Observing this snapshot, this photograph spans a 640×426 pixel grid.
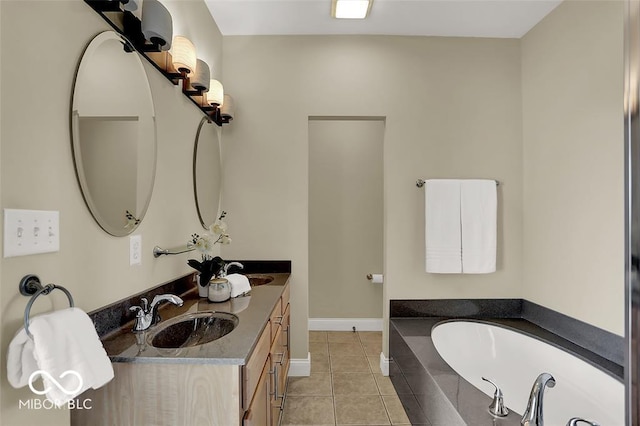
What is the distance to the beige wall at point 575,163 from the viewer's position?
73.2 inches

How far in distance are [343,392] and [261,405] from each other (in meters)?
1.23

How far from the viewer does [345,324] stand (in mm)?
3791

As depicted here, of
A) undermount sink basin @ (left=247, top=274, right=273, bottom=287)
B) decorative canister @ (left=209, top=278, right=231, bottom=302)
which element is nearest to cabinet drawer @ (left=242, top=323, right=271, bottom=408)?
decorative canister @ (left=209, top=278, right=231, bottom=302)

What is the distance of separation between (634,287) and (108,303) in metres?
1.47

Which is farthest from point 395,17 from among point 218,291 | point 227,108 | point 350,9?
point 218,291

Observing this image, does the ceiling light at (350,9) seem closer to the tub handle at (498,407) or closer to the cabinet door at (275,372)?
the cabinet door at (275,372)

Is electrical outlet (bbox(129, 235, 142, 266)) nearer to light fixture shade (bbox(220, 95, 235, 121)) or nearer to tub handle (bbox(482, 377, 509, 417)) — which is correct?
light fixture shade (bbox(220, 95, 235, 121))

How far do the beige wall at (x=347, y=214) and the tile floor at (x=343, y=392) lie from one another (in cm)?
57

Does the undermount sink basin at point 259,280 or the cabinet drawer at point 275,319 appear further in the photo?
the undermount sink basin at point 259,280

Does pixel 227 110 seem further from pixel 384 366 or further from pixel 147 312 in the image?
→ pixel 384 366

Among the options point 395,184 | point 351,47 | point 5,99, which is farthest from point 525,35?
point 5,99

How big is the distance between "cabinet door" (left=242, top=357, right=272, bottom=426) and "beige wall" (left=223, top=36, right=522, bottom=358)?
1138mm

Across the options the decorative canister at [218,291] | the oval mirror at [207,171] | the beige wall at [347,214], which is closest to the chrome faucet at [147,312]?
the decorative canister at [218,291]

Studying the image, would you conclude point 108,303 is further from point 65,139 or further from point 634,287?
point 634,287
